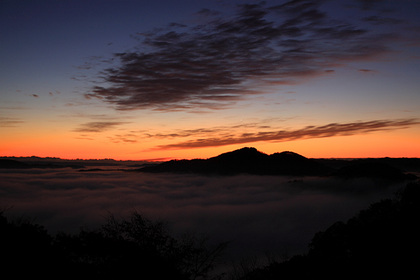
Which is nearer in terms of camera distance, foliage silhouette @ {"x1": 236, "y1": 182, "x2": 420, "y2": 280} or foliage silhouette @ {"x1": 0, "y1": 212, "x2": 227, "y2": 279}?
foliage silhouette @ {"x1": 236, "y1": 182, "x2": 420, "y2": 280}

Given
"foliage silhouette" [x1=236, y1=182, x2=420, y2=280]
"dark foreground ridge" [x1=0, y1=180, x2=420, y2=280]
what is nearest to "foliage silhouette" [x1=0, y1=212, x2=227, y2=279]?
"dark foreground ridge" [x1=0, y1=180, x2=420, y2=280]

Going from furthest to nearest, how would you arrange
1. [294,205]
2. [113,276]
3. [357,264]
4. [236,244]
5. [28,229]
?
[294,205] < [236,244] < [28,229] < [113,276] < [357,264]

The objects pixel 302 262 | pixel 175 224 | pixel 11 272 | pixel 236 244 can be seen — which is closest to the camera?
pixel 11 272

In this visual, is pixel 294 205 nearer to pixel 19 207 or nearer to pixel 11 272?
pixel 19 207

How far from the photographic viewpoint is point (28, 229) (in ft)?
70.9

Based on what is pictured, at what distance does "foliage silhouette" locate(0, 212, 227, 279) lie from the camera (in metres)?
18.9

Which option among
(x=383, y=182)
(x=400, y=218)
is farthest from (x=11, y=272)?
(x=383, y=182)

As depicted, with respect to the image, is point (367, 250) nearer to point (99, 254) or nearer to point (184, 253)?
point (184, 253)

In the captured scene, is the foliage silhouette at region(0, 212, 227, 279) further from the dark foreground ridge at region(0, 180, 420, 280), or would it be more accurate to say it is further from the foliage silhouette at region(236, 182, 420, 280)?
the foliage silhouette at region(236, 182, 420, 280)

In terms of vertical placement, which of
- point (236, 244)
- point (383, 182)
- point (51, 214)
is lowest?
point (236, 244)

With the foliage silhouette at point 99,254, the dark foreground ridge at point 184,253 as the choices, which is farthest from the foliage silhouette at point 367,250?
the foliage silhouette at point 99,254

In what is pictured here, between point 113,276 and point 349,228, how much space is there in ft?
59.0

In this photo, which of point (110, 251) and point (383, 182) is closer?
point (110, 251)

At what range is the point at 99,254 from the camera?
23.3m
